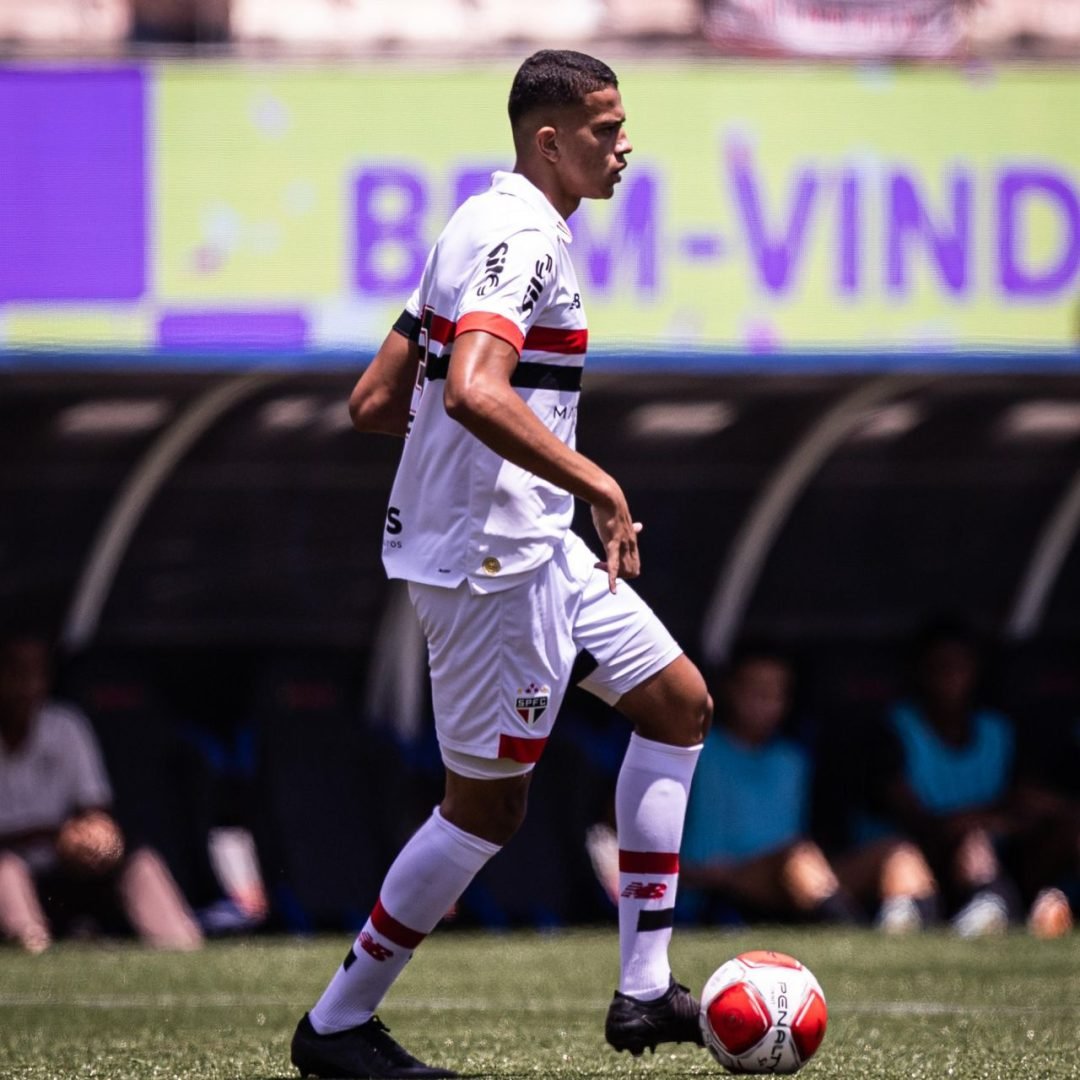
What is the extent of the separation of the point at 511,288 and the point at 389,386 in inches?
20.1

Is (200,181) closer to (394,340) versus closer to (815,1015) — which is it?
(394,340)

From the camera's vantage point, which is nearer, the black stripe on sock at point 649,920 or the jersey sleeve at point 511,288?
the jersey sleeve at point 511,288

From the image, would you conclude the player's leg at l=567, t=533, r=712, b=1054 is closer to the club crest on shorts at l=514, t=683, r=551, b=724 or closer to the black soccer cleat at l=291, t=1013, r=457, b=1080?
the club crest on shorts at l=514, t=683, r=551, b=724

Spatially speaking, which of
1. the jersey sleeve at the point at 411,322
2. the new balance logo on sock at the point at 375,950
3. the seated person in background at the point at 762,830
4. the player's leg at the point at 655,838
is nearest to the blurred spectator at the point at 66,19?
the seated person in background at the point at 762,830

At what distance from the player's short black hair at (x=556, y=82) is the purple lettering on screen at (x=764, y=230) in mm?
3997

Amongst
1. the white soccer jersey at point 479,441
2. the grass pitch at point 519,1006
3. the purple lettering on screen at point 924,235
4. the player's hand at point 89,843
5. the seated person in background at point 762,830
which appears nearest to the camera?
the white soccer jersey at point 479,441

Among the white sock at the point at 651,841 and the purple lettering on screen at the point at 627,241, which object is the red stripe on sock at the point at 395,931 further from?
the purple lettering on screen at the point at 627,241

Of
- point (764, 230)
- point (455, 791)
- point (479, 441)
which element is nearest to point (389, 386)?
point (479, 441)

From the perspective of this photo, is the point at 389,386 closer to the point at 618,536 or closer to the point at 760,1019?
the point at 618,536

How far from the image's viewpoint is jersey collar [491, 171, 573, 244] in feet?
16.5

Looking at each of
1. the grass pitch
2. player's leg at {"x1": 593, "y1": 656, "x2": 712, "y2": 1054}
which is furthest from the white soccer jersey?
the grass pitch

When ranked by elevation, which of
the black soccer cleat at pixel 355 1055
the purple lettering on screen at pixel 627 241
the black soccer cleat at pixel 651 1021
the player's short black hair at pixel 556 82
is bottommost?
the black soccer cleat at pixel 355 1055

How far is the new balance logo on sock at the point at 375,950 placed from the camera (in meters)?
5.02

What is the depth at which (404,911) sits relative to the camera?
5004mm
